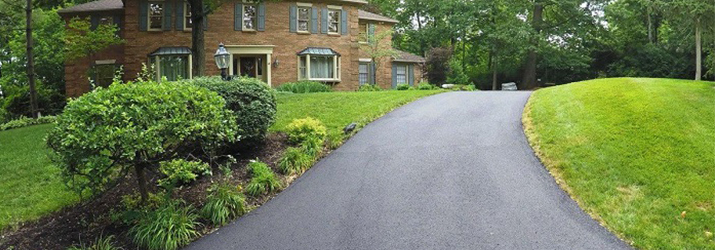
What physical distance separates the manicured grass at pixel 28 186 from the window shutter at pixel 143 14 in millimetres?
12633

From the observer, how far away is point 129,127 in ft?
18.1

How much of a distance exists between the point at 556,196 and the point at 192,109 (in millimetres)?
5118

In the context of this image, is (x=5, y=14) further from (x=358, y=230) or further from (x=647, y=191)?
(x=647, y=191)

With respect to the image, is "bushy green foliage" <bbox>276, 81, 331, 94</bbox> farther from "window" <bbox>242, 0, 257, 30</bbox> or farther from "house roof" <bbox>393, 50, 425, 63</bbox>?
"house roof" <bbox>393, 50, 425, 63</bbox>

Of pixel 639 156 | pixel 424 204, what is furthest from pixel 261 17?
pixel 639 156

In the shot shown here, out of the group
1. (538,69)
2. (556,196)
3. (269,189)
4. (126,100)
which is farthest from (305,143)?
(538,69)

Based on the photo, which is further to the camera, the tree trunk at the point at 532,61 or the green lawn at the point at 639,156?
the tree trunk at the point at 532,61

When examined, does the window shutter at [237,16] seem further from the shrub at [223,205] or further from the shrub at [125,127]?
the shrub at [223,205]

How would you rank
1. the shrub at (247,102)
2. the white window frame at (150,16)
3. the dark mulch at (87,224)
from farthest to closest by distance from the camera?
the white window frame at (150,16) → the shrub at (247,102) → the dark mulch at (87,224)

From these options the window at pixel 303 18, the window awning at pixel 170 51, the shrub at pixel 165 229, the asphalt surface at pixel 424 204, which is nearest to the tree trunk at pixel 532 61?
the window at pixel 303 18

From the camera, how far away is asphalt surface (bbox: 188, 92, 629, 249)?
5520 mm

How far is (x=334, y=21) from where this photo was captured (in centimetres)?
2444

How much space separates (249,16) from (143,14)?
4900 mm

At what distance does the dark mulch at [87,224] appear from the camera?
19.1 ft
